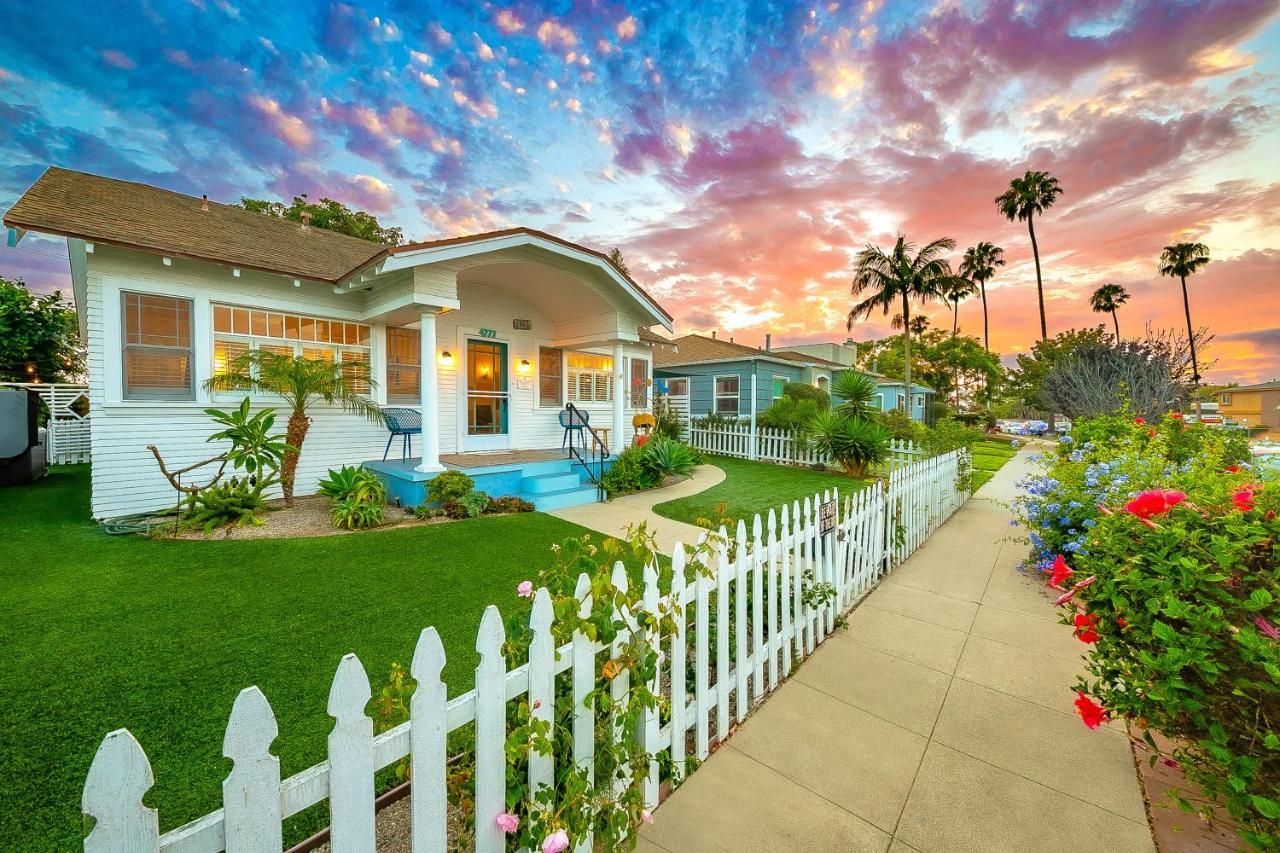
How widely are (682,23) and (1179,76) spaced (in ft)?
27.3

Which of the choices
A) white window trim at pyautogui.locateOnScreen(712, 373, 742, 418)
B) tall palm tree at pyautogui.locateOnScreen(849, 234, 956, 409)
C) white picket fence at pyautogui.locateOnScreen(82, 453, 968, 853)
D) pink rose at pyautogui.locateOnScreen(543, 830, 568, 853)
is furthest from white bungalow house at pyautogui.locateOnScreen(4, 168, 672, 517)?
tall palm tree at pyautogui.locateOnScreen(849, 234, 956, 409)

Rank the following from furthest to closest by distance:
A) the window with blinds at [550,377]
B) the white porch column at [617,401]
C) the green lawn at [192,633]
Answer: the window with blinds at [550,377], the white porch column at [617,401], the green lawn at [192,633]

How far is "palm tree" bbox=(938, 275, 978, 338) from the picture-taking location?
23781 mm

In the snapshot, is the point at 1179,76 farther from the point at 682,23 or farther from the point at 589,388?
the point at 589,388

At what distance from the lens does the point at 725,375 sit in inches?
762

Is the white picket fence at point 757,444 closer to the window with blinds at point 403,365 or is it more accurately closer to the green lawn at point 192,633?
the green lawn at point 192,633

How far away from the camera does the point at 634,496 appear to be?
28.8 feet

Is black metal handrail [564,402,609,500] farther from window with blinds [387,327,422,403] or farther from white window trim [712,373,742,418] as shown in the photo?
white window trim [712,373,742,418]

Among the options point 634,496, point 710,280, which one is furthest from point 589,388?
point 710,280

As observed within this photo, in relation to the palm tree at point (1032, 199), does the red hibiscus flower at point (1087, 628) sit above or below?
below

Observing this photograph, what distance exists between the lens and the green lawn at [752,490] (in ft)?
24.2

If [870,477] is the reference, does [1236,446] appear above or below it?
above

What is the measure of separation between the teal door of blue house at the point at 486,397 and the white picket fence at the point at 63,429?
11.8 m

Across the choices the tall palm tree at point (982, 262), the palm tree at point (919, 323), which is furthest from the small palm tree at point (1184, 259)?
the palm tree at point (919, 323)
